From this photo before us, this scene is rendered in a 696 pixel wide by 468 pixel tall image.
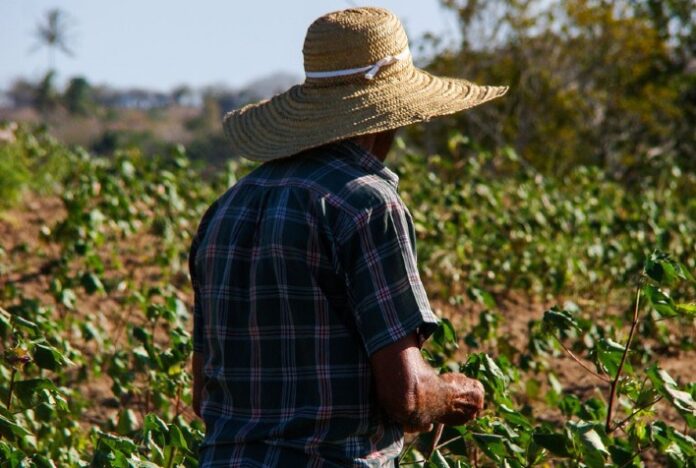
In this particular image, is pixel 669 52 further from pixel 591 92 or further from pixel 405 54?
pixel 405 54

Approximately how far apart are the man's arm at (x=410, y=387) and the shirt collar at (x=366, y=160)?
32cm

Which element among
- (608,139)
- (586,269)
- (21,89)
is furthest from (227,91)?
(586,269)

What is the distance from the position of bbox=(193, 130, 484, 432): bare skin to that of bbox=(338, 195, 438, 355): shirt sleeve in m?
0.03

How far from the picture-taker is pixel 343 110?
2.43 meters

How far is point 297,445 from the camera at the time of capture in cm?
225

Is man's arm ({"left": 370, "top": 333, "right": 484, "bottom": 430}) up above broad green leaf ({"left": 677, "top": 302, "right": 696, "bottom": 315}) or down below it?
above

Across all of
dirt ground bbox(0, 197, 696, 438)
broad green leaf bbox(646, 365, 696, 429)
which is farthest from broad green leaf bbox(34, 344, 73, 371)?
dirt ground bbox(0, 197, 696, 438)

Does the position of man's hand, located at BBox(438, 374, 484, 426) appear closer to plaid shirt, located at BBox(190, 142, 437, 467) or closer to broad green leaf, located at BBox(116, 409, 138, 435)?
plaid shirt, located at BBox(190, 142, 437, 467)

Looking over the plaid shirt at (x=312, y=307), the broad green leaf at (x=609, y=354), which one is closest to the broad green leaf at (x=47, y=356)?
the plaid shirt at (x=312, y=307)

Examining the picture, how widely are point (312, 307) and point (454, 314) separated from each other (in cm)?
376

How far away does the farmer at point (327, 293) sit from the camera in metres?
2.20

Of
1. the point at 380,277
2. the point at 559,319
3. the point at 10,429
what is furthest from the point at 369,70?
the point at 10,429

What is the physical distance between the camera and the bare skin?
2191mm

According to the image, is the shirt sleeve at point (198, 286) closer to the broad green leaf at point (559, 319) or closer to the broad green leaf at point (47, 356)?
the broad green leaf at point (47, 356)
